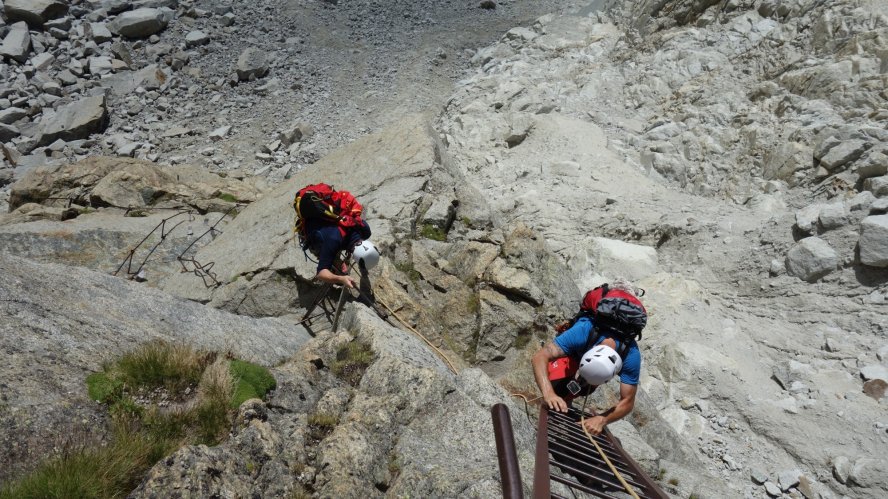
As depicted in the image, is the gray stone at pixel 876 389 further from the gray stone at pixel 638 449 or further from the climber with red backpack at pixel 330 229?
the climber with red backpack at pixel 330 229

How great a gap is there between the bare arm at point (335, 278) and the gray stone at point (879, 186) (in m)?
10.2

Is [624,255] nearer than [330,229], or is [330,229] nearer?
[330,229]

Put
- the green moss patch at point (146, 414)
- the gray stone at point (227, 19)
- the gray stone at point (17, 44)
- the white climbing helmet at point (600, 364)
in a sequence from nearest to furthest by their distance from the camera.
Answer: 1. the green moss patch at point (146, 414)
2. the white climbing helmet at point (600, 364)
3. the gray stone at point (17, 44)
4. the gray stone at point (227, 19)

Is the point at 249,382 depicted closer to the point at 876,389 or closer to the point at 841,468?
the point at 841,468

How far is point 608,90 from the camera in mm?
18547

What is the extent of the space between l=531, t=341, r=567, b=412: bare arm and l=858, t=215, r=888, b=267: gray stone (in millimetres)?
7521

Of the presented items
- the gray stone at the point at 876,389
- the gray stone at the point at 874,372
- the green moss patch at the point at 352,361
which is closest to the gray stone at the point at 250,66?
the green moss patch at the point at 352,361

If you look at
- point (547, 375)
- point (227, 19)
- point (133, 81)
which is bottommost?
point (133, 81)

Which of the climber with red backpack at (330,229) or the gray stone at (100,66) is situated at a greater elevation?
the climber with red backpack at (330,229)

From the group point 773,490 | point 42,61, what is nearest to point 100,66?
point 42,61

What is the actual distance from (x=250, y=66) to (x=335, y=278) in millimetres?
20123

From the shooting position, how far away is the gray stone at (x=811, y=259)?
9.92m

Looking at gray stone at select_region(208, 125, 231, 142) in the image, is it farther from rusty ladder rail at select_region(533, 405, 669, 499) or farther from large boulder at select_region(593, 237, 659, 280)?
rusty ladder rail at select_region(533, 405, 669, 499)

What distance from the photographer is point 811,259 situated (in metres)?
10.0
